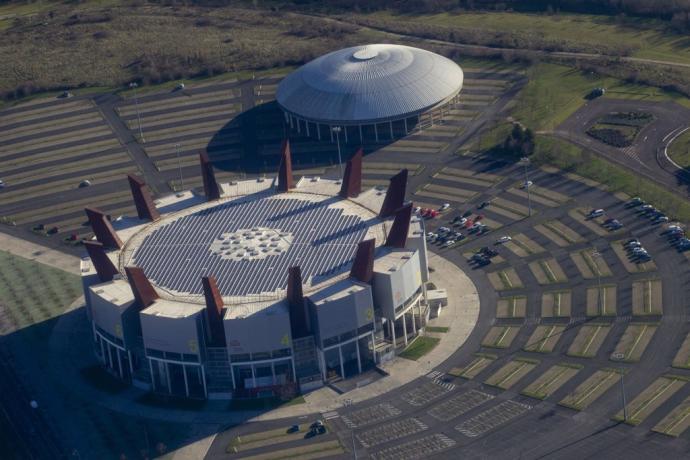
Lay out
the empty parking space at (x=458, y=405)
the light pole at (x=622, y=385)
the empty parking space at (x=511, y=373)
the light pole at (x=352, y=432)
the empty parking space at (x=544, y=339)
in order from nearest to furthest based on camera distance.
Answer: the light pole at (x=622, y=385) < the light pole at (x=352, y=432) < the empty parking space at (x=458, y=405) < the empty parking space at (x=511, y=373) < the empty parking space at (x=544, y=339)

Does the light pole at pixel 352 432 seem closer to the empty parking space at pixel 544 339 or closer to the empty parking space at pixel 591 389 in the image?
the empty parking space at pixel 544 339

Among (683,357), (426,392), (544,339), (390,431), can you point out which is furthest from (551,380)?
(390,431)

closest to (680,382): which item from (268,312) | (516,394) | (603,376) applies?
(603,376)

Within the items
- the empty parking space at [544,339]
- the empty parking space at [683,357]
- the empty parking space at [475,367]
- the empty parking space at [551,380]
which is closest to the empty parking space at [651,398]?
the empty parking space at [683,357]

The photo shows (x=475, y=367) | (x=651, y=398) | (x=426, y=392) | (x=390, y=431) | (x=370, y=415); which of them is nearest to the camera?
(x=651, y=398)

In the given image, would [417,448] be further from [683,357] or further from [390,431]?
[683,357]

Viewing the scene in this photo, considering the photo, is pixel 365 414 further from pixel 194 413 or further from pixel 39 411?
pixel 39 411
